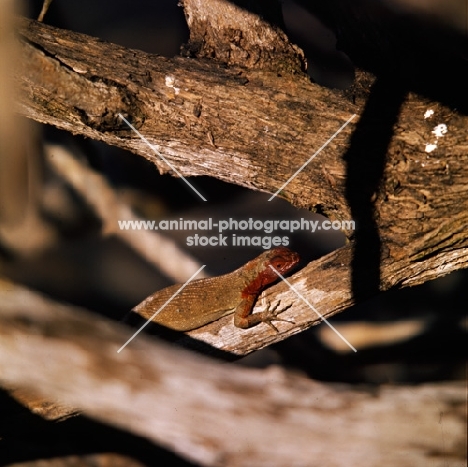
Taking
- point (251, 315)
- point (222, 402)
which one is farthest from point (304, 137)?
point (222, 402)

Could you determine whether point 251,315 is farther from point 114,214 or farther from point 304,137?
point 114,214

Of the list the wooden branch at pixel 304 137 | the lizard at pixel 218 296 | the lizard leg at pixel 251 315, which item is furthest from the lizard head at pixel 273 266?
the wooden branch at pixel 304 137

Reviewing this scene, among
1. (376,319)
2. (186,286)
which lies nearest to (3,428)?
Result: (186,286)

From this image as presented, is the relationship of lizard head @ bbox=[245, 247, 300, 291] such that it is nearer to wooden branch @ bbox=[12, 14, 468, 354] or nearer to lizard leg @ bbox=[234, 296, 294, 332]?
lizard leg @ bbox=[234, 296, 294, 332]

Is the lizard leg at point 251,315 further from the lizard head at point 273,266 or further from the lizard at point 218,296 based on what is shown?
the lizard head at point 273,266

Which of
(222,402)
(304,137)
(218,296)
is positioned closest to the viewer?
(222,402)
